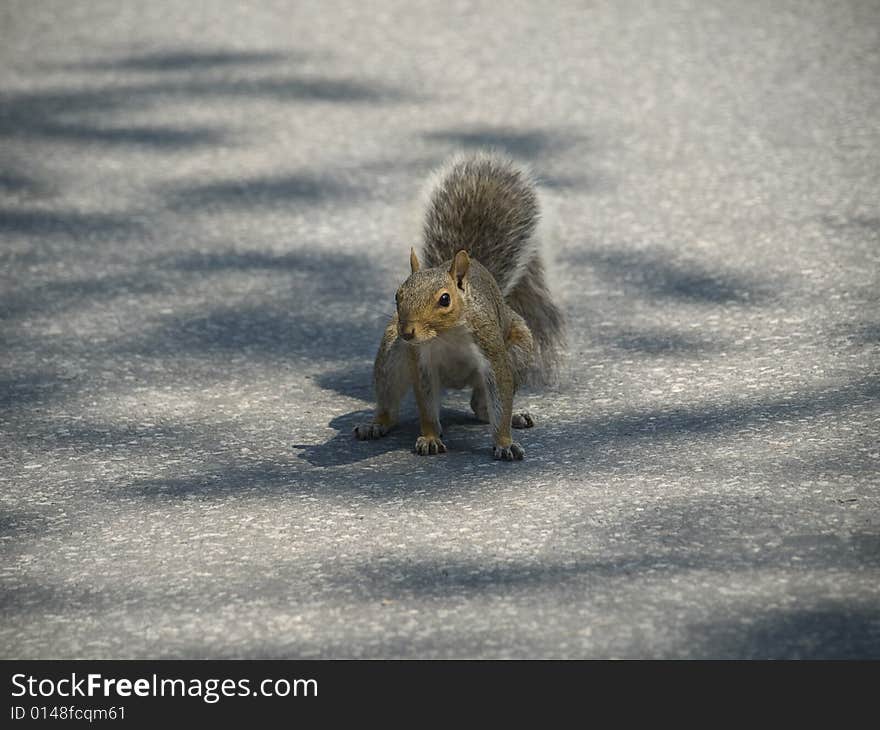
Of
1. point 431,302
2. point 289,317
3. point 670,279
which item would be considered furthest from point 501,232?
point 670,279

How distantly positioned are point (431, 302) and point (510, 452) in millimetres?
502

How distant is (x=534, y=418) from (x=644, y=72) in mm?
4232

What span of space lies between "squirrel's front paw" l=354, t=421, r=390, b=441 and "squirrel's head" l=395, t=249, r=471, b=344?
16.6 inches

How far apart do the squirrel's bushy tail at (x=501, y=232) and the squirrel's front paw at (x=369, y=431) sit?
58 centimetres

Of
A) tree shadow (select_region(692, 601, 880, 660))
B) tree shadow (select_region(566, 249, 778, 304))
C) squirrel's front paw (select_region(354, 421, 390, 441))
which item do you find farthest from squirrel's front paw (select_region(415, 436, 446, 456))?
tree shadow (select_region(566, 249, 778, 304))

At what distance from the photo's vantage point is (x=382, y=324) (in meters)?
5.03

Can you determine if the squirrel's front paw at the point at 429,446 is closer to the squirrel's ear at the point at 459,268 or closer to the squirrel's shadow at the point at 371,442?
the squirrel's shadow at the point at 371,442

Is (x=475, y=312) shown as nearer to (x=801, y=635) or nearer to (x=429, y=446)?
(x=429, y=446)

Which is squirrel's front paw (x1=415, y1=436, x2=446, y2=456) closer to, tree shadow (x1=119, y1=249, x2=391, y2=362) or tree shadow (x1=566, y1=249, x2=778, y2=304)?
tree shadow (x1=119, y1=249, x2=391, y2=362)

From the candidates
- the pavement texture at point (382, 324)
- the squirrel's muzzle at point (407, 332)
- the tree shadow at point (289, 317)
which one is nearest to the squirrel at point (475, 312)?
the squirrel's muzzle at point (407, 332)

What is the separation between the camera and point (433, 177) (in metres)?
4.47

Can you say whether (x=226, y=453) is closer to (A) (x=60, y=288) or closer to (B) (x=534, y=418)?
(B) (x=534, y=418)
